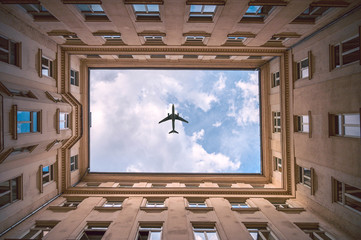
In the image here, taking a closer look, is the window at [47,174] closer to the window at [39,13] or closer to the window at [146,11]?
the window at [39,13]

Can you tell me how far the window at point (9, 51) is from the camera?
39.2 ft

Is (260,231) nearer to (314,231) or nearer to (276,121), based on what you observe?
(314,231)

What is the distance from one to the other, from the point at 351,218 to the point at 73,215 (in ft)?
54.5

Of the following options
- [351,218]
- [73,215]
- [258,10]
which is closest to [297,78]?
[258,10]

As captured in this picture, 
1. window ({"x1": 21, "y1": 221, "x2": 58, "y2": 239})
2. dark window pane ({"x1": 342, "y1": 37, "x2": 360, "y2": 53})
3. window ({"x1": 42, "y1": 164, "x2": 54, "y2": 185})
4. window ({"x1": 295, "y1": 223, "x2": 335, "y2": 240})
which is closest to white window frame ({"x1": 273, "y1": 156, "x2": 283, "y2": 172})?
window ({"x1": 295, "y1": 223, "x2": 335, "y2": 240})

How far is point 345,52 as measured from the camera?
1216 centimetres

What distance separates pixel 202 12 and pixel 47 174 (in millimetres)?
16296

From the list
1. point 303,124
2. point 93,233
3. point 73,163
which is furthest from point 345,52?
point 73,163

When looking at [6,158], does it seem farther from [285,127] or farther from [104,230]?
[285,127]

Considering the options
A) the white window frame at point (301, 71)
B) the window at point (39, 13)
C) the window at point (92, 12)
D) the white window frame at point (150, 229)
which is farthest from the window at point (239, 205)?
the window at point (39, 13)

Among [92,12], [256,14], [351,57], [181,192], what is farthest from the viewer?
[181,192]

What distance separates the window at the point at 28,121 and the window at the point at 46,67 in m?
4.22

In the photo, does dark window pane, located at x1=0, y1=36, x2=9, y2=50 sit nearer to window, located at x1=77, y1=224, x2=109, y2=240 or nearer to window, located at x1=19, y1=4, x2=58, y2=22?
window, located at x1=19, y1=4, x2=58, y2=22

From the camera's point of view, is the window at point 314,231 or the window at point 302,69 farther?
the window at point 302,69
